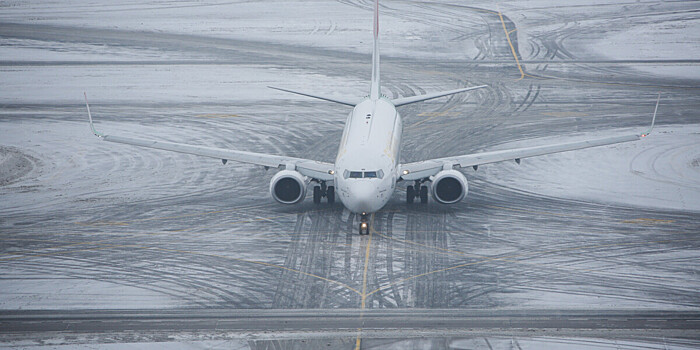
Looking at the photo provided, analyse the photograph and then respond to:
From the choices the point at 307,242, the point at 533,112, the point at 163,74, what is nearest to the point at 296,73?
the point at 163,74

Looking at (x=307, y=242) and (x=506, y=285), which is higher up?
(x=307, y=242)

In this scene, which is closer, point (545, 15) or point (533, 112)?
point (533, 112)

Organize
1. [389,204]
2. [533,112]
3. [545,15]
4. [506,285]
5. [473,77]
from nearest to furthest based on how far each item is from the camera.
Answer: [506,285] < [389,204] < [533,112] < [473,77] < [545,15]

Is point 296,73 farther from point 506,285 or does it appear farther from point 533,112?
point 506,285

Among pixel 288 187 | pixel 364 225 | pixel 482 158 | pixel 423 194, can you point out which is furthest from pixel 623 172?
pixel 288 187

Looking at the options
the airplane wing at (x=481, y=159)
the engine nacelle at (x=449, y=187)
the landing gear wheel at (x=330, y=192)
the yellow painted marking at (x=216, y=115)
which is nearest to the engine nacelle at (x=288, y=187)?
the landing gear wheel at (x=330, y=192)

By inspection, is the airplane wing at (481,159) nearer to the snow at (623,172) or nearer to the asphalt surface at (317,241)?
the asphalt surface at (317,241)

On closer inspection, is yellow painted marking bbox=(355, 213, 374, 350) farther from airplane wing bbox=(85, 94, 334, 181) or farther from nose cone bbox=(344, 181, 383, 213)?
airplane wing bbox=(85, 94, 334, 181)
